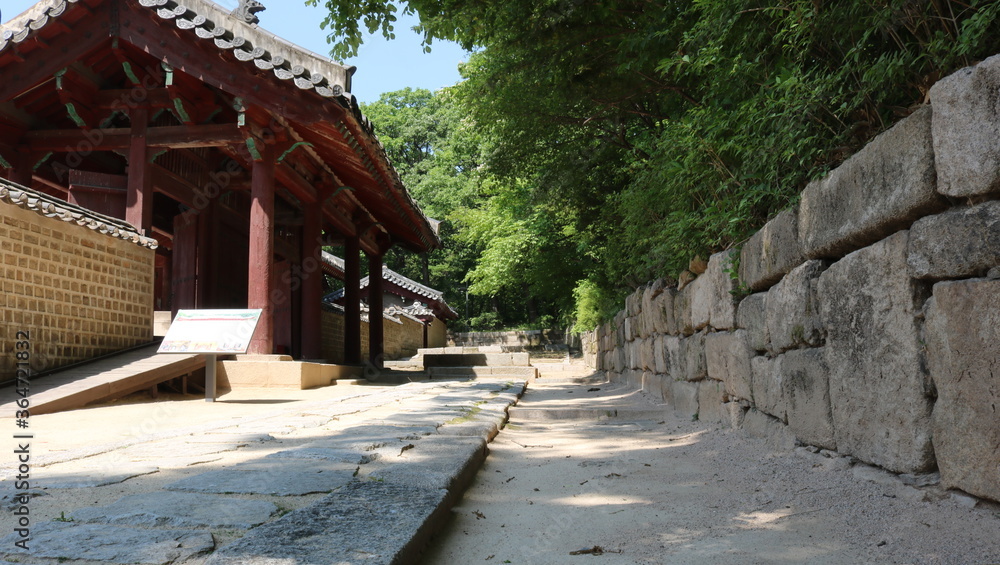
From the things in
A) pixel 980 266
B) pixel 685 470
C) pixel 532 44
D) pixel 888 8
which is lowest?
pixel 685 470

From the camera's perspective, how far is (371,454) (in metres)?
3.02

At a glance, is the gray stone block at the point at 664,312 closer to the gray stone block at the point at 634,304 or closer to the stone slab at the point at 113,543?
the gray stone block at the point at 634,304

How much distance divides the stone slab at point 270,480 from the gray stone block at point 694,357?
10.6ft

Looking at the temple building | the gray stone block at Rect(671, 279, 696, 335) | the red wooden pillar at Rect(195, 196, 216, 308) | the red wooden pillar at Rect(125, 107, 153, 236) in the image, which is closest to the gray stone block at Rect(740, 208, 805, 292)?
the gray stone block at Rect(671, 279, 696, 335)

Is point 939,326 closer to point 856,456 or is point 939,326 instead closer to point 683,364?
point 856,456

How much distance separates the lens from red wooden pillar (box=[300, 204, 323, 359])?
33.4 feet

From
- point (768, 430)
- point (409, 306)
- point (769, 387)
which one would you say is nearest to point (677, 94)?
point (769, 387)

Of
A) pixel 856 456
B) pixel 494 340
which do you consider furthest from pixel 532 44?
pixel 494 340

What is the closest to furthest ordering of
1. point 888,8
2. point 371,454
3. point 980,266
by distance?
point 980,266
point 888,8
point 371,454

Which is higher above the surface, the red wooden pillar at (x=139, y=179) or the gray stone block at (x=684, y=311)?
the red wooden pillar at (x=139, y=179)

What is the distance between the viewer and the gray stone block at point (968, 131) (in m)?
1.84

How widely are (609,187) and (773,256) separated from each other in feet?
21.7

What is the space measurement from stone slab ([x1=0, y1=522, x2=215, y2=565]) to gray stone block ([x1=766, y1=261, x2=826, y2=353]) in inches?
104

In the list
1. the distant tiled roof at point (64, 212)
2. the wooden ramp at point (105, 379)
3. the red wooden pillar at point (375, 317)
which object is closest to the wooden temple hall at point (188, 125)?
the distant tiled roof at point (64, 212)
